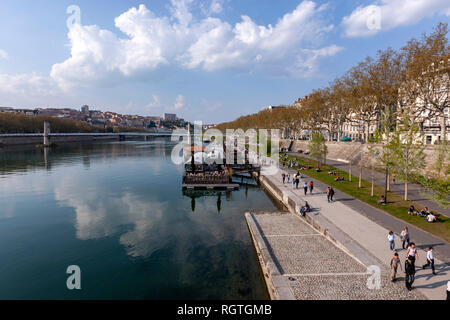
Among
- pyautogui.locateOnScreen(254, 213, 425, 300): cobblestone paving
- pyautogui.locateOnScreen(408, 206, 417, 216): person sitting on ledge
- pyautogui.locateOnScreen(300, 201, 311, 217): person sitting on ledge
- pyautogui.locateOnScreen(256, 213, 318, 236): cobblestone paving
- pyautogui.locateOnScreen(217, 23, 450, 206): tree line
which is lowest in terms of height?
pyautogui.locateOnScreen(256, 213, 318, 236): cobblestone paving

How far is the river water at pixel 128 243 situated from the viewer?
36.0 feet

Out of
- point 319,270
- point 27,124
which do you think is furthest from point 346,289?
point 27,124

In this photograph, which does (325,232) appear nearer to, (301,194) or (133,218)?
A: (301,194)

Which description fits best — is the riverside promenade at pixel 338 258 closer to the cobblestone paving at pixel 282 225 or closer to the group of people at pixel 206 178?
the cobblestone paving at pixel 282 225

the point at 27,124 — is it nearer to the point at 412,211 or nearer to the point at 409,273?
the point at 412,211

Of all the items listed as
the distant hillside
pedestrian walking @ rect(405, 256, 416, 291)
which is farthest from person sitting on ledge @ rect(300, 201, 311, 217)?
the distant hillside

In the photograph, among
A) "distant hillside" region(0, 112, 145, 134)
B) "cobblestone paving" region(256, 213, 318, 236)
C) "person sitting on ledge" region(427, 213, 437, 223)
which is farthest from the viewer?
"distant hillside" region(0, 112, 145, 134)

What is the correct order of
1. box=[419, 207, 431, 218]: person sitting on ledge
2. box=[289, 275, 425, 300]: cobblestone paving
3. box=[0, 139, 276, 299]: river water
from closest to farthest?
1. box=[289, 275, 425, 300]: cobblestone paving
2. box=[0, 139, 276, 299]: river water
3. box=[419, 207, 431, 218]: person sitting on ledge

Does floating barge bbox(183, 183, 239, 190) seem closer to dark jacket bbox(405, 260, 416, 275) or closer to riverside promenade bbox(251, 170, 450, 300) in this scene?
riverside promenade bbox(251, 170, 450, 300)

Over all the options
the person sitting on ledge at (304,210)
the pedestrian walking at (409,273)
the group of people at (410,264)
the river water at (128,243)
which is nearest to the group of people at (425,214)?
the group of people at (410,264)

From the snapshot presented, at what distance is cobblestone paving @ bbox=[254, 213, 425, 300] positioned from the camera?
8.52m

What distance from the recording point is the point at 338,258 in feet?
36.8

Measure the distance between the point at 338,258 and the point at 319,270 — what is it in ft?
5.23
